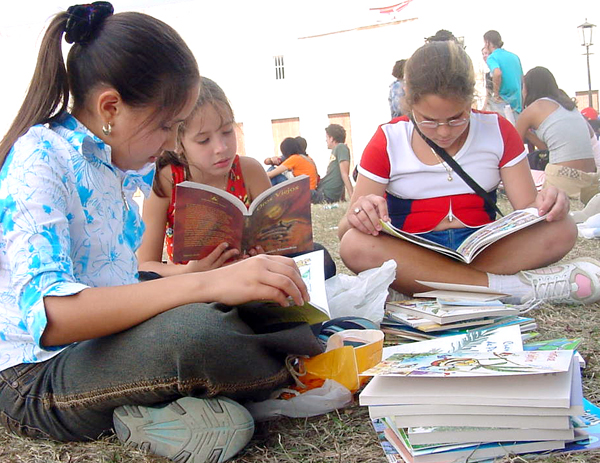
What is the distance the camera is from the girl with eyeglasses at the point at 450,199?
6.16 feet

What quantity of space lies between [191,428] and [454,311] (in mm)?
811

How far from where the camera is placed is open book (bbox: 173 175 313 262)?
148 cm

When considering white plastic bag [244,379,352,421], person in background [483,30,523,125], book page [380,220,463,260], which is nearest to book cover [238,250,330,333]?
white plastic bag [244,379,352,421]

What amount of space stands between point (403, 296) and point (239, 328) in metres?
1.10

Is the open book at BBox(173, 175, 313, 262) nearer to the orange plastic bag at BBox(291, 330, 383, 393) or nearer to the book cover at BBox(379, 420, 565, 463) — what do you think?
the orange plastic bag at BBox(291, 330, 383, 393)

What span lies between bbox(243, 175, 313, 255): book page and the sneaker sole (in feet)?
1.96

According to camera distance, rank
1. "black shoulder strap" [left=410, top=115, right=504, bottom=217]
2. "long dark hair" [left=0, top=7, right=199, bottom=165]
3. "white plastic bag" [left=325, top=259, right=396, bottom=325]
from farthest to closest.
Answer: "black shoulder strap" [left=410, top=115, right=504, bottom=217]
"white plastic bag" [left=325, top=259, right=396, bottom=325]
"long dark hair" [left=0, top=7, right=199, bottom=165]

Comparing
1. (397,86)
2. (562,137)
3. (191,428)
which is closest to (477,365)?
(191,428)

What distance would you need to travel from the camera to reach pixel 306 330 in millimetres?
1150

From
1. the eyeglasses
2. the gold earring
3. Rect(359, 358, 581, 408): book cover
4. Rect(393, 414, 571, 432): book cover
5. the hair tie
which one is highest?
the hair tie

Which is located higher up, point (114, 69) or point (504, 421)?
point (114, 69)

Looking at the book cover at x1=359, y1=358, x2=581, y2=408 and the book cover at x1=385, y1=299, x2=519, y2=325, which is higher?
the book cover at x1=359, y1=358, x2=581, y2=408

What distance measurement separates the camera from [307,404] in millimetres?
1169

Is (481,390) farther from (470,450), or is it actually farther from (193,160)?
(193,160)
